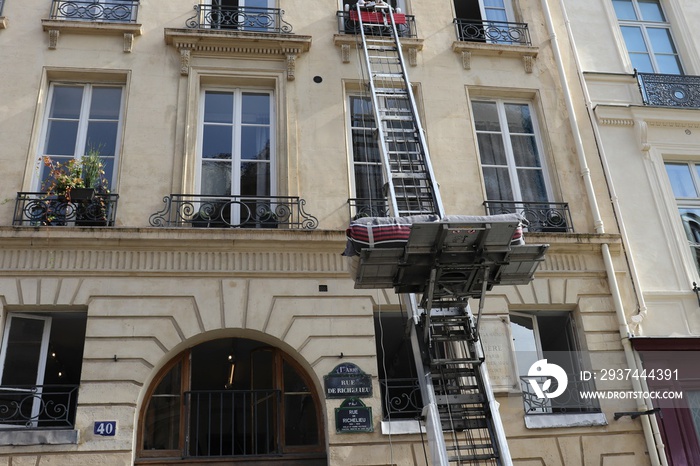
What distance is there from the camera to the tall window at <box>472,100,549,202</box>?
11.6 metres

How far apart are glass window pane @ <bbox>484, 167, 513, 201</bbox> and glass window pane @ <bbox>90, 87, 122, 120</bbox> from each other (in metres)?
5.94

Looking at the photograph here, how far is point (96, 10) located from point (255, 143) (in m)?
3.50

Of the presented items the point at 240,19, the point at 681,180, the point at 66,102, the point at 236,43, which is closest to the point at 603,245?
the point at 681,180

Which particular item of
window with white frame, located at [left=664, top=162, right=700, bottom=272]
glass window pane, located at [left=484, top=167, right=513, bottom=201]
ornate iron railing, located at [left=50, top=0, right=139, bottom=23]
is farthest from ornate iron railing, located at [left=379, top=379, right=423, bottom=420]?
ornate iron railing, located at [left=50, top=0, right=139, bottom=23]

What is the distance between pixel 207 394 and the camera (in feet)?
31.6

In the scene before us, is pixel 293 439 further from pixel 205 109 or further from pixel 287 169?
pixel 205 109

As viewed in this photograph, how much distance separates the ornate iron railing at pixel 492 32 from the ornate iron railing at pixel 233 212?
184 inches

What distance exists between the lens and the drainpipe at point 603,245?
379 inches

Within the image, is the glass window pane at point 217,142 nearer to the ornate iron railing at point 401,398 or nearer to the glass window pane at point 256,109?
the glass window pane at point 256,109

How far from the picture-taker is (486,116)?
12.2m

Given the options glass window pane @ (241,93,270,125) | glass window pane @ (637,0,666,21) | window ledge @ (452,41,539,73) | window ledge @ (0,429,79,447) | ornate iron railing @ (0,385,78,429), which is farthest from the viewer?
glass window pane @ (637,0,666,21)

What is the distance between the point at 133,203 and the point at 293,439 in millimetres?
3995

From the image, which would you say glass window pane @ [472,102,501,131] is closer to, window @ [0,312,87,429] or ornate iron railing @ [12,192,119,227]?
ornate iron railing @ [12,192,119,227]

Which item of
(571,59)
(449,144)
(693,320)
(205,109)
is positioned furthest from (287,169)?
(693,320)
